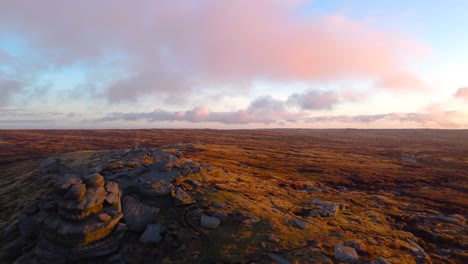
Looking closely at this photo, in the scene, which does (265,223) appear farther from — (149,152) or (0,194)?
(0,194)

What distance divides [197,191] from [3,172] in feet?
194

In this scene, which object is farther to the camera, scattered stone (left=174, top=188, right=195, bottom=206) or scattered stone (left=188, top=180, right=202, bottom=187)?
scattered stone (left=188, top=180, right=202, bottom=187)

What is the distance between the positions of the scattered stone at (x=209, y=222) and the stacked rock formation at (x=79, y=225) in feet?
20.8

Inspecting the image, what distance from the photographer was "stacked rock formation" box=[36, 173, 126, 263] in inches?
784

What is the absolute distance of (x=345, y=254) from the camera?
793 inches

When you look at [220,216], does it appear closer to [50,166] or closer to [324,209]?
[324,209]

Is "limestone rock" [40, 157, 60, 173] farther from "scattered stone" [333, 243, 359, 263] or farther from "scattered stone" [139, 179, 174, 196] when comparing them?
"scattered stone" [333, 243, 359, 263]

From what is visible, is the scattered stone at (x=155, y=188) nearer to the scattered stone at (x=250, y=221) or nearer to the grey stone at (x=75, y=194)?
the grey stone at (x=75, y=194)

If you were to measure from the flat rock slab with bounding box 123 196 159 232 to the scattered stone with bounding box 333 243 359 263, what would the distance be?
15.1 m

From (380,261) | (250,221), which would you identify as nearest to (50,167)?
(250,221)

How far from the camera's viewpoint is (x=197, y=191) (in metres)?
29.5

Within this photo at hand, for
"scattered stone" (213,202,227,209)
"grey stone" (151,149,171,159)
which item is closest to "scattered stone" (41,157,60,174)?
"grey stone" (151,149,171,159)

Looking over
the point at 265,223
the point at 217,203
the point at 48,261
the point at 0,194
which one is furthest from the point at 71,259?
the point at 0,194

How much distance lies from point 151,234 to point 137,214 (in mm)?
2912
